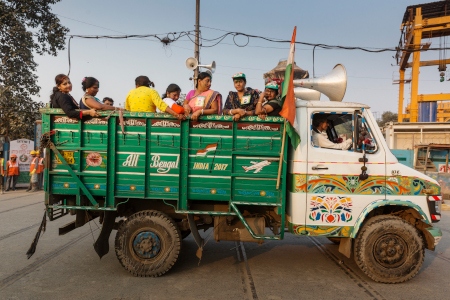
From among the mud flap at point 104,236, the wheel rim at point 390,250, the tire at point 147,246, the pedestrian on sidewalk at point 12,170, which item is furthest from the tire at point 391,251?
the pedestrian on sidewalk at point 12,170

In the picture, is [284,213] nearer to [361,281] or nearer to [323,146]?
[323,146]

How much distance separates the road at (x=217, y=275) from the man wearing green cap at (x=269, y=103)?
2286 mm

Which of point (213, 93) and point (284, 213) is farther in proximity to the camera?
point (213, 93)

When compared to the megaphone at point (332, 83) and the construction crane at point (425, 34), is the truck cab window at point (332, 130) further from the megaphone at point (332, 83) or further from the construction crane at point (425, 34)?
the construction crane at point (425, 34)

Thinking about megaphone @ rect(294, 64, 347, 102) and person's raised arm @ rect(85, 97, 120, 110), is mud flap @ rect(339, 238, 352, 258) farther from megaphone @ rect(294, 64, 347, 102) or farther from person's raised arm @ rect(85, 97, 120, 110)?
person's raised arm @ rect(85, 97, 120, 110)

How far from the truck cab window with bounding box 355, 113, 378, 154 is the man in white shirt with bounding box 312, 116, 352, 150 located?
0.12 meters

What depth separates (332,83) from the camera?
16.6ft

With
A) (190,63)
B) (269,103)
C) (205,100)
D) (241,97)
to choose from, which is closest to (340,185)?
(269,103)

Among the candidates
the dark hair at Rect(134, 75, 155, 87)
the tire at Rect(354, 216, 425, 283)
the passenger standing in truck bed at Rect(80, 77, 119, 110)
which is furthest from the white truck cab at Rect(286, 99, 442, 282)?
the passenger standing in truck bed at Rect(80, 77, 119, 110)

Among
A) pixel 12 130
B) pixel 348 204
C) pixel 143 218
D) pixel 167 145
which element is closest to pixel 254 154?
pixel 167 145

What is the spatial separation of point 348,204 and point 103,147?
Result: 345cm

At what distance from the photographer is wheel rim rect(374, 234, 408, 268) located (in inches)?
175

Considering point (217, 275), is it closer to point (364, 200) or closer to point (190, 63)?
point (364, 200)

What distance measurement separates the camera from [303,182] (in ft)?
14.7
